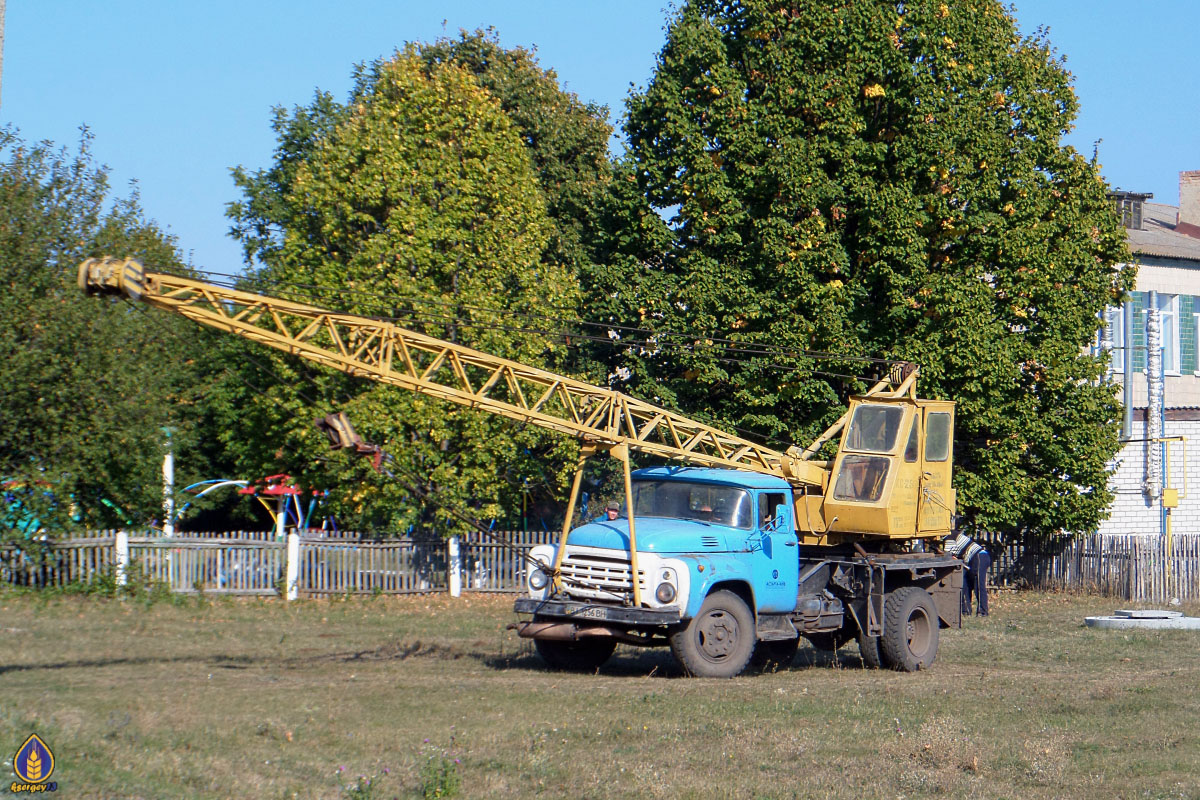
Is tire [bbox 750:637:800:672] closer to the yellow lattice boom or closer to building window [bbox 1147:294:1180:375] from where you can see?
the yellow lattice boom

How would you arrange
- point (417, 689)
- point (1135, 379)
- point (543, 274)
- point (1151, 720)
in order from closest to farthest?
point (1151, 720), point (417, 689), point (543, 274), point (1135, 379)

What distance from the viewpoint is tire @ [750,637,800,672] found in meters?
17.1

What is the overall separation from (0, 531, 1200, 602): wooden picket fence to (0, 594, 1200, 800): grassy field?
4.82 m

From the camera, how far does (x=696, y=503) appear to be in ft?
52.8

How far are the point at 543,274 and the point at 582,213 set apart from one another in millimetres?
7557

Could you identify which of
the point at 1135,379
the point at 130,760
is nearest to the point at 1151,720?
the point at 130,760

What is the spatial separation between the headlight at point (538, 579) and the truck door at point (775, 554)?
8.61ft

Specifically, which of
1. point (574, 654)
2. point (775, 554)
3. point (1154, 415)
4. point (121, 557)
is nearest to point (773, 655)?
point (775, 554)

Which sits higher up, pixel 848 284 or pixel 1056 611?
pixel 848 284

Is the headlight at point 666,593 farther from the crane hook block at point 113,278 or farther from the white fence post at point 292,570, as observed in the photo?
the white fence post at point 292,570

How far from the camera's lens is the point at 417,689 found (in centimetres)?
1309

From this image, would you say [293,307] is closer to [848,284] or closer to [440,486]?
[440,486]

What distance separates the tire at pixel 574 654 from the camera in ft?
51.2

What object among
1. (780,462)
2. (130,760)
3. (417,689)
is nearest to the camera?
(130,760)
